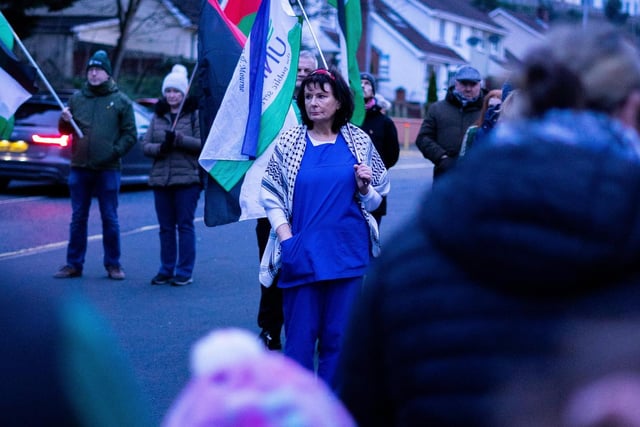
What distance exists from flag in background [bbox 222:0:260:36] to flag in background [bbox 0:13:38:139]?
2.55 metres

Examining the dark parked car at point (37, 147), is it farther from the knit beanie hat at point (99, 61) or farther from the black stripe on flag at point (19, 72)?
the black stripe on flag at point (19, 72)

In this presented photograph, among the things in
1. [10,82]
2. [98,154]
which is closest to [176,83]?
[98,154]

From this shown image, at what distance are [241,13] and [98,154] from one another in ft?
8.90

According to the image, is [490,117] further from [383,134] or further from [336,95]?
[383,134]

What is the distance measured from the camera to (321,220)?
17.3 feet

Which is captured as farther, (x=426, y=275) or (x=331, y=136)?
(x=331, y=136)

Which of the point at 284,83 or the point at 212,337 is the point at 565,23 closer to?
the point at 212,337

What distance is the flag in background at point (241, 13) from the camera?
7.40 m

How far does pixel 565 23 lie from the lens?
1.96m

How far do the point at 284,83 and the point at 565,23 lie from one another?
17.1 feet

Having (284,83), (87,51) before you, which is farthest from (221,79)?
(87,51)

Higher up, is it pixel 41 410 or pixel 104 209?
pixel 41 410

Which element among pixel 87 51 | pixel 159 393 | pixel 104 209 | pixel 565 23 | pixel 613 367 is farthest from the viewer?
pixel 87 51

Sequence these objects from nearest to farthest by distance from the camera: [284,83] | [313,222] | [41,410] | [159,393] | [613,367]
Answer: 1. [613,367]
2. [41,410]
3. [313,222]
4. [159,393]
5. [284,83]
